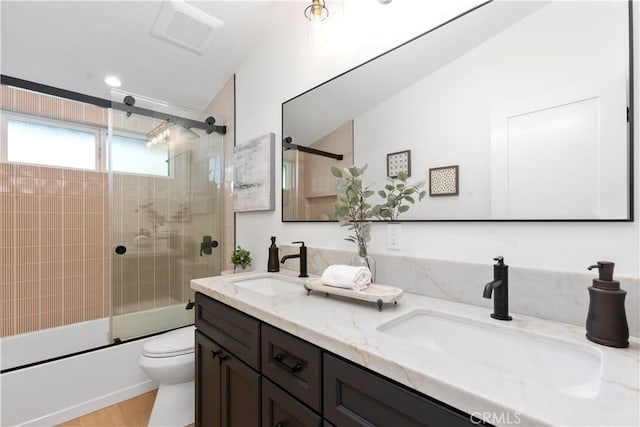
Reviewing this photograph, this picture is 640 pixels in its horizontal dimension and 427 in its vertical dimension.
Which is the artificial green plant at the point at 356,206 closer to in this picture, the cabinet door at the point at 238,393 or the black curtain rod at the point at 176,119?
the cabinet door at the point at 238,393

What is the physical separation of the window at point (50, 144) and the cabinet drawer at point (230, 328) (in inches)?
82.1

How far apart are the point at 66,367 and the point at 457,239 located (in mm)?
2340

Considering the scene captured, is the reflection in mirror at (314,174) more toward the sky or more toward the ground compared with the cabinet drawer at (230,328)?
more toward the sky

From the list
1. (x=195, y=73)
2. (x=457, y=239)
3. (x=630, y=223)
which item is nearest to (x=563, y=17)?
(x=630, y=223)

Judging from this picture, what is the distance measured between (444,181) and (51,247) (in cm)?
296

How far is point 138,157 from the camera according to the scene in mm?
2059

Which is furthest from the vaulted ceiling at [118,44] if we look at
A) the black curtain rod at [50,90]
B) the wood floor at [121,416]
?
the wood floor at [121,416]

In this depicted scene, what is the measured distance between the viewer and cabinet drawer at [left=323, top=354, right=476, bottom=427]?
524mm

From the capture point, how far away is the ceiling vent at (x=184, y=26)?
1.73 meters

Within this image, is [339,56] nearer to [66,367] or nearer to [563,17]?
[563,17]

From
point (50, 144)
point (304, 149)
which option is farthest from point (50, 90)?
point (304, 149)

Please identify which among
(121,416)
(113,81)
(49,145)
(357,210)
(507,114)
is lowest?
(121,416)

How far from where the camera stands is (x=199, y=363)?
136cm

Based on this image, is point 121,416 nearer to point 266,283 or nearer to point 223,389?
point 223,389
